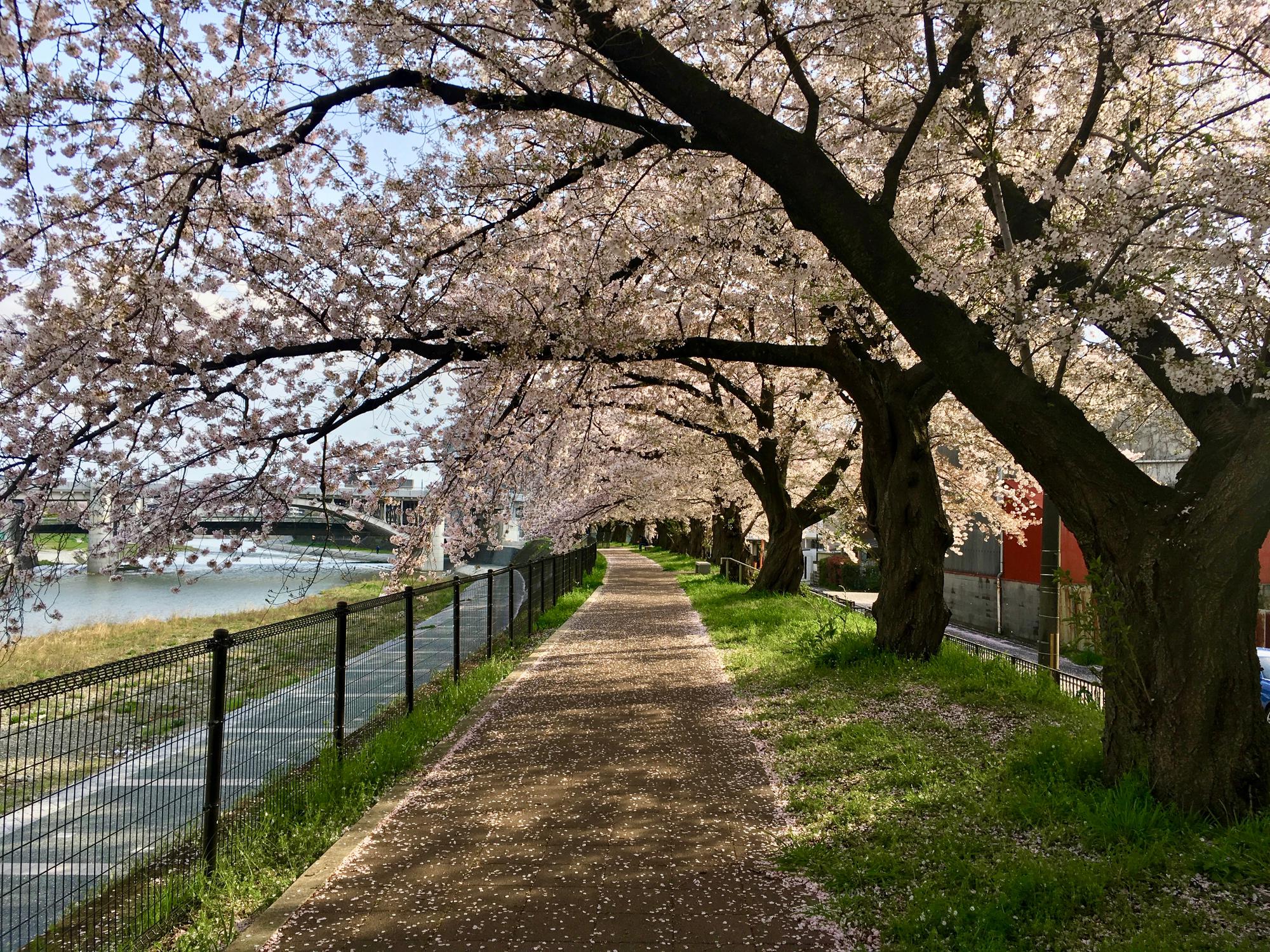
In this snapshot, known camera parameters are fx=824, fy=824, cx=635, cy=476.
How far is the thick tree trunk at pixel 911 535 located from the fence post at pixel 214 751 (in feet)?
25.3

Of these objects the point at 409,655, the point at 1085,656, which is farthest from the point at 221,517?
the point at 1085,656

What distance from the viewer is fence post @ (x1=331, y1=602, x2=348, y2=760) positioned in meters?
6.23

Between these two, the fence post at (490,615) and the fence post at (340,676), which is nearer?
the fence post at (340,676)

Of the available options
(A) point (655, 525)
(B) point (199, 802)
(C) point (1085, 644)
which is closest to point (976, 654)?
(C) point (1085, 644)

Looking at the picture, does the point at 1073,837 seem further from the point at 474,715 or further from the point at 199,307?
the point at 199,307

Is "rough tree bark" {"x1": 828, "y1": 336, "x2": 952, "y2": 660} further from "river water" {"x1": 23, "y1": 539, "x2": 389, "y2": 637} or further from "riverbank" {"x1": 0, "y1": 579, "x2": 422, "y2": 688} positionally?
"river water" {"x1": 23, "y1": 539, "x2": 389, "y2": 637}

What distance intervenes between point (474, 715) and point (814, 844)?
4.51 metres

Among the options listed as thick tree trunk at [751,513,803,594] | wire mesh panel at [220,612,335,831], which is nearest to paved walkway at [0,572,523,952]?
wire mesh panel at [220,612,335,831]

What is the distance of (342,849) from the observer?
4723 millimetres

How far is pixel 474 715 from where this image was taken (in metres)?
8.35

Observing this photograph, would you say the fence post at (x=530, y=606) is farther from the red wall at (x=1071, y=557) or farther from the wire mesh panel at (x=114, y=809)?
the red wall at (x=1071, y=557)

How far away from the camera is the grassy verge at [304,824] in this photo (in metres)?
3.91

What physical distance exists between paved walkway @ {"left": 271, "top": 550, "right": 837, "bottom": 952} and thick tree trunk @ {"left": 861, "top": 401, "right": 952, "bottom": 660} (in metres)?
2.80

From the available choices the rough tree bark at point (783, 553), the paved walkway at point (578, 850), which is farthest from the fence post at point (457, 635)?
the rough tree bark at point (783, 553)
